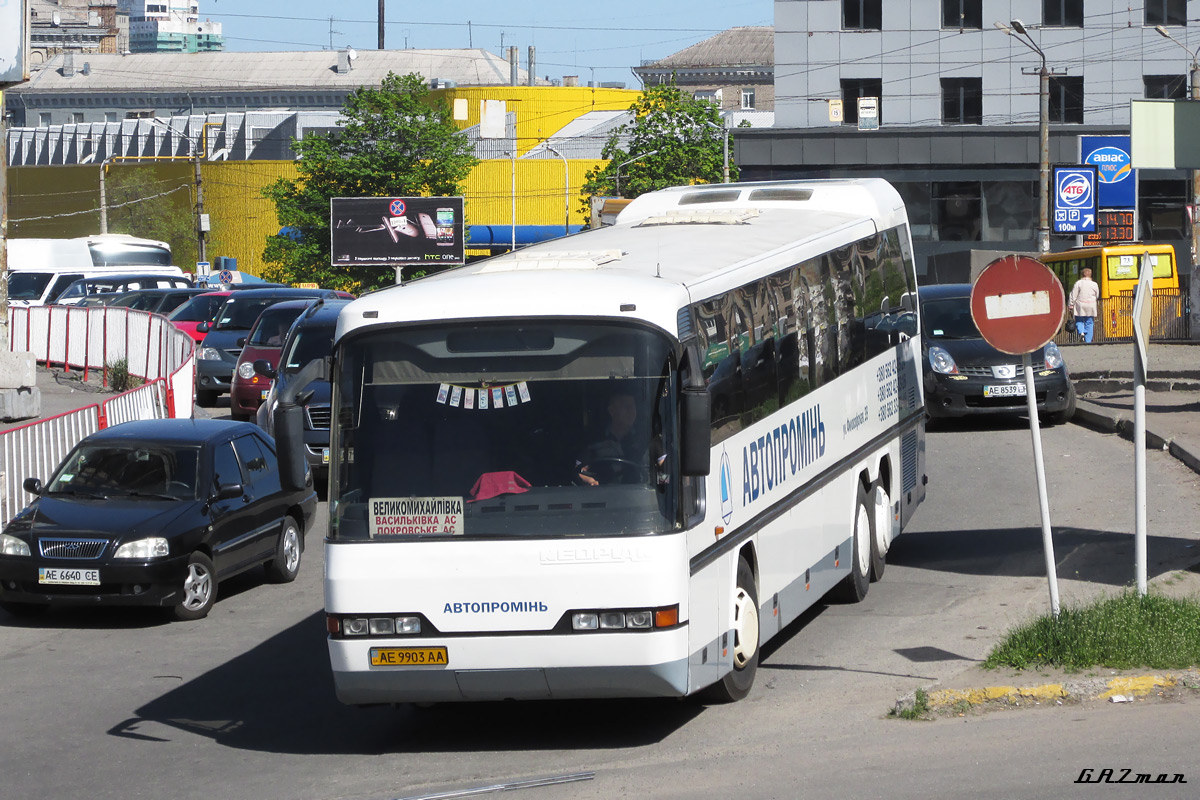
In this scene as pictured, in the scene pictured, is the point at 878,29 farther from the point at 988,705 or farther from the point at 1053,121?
the point at 988,705

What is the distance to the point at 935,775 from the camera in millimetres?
7117

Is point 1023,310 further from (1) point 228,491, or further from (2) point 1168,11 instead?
(2) point 1168,11

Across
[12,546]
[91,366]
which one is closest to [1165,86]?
[91,366]

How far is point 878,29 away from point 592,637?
5618 cm

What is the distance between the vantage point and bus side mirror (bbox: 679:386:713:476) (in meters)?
7.52

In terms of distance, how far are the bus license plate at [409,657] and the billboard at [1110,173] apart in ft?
145

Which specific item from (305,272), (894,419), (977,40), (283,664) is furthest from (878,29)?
(283,664)

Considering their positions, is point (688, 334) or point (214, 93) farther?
point (214, 93)

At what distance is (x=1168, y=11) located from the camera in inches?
2334

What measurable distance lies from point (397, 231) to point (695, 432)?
5546cm

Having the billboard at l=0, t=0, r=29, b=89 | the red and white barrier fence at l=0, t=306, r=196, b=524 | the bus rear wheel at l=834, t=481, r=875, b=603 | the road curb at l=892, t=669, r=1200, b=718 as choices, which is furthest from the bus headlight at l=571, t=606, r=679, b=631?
the billboard at l=0, t=0, r=29, b=89

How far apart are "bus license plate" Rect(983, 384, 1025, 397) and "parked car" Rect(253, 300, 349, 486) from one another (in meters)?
8.66

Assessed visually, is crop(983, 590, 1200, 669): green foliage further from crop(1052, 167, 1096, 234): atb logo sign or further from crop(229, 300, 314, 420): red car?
crop(1052, 167, 1096, 234): atb logo sign

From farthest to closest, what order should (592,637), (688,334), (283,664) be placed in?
(283,664) → (688,334) → (592,637)
